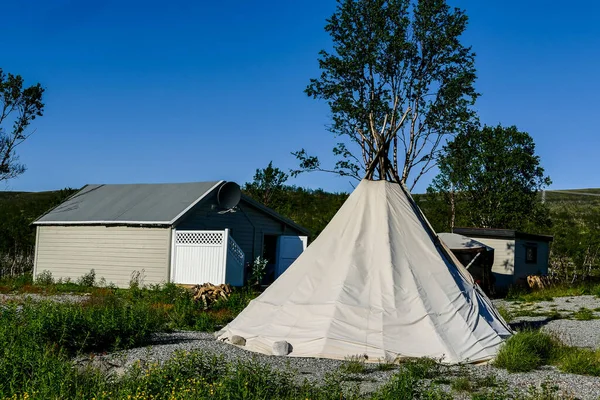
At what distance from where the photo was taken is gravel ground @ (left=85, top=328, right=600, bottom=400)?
24.3 feet

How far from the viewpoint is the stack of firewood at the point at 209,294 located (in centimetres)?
1552

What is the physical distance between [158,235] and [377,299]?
481 inches

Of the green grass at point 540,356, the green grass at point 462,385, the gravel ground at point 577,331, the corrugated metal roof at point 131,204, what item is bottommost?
Answer: the gravel ground at point 577,331

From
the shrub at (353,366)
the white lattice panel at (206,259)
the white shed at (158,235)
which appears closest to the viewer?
the shrub at (353,366)

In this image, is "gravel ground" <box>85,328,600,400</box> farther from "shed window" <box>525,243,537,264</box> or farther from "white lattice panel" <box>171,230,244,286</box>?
"shed window" <box>525,243,537,264</box>

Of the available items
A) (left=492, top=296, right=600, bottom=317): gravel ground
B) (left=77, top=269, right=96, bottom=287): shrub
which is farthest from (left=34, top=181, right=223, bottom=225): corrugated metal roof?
(left=492, top=296, right=600, bottom=317): gravel ground

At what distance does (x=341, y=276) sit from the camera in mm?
10445

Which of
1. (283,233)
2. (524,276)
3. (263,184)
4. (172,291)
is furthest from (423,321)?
(263,184)

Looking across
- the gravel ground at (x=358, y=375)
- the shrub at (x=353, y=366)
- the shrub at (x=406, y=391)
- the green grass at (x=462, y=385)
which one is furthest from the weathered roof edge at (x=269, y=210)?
the green grass at (x=462, y=385)

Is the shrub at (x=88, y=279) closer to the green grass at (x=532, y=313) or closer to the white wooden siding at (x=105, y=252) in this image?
the white wooden siding at (x=105, y=252)

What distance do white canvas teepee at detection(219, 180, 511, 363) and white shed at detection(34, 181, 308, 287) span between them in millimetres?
8899

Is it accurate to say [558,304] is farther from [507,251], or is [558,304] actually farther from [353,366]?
[353,366]

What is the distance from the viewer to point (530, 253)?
2794cm

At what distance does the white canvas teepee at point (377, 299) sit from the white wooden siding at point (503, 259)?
1607 centimetres
